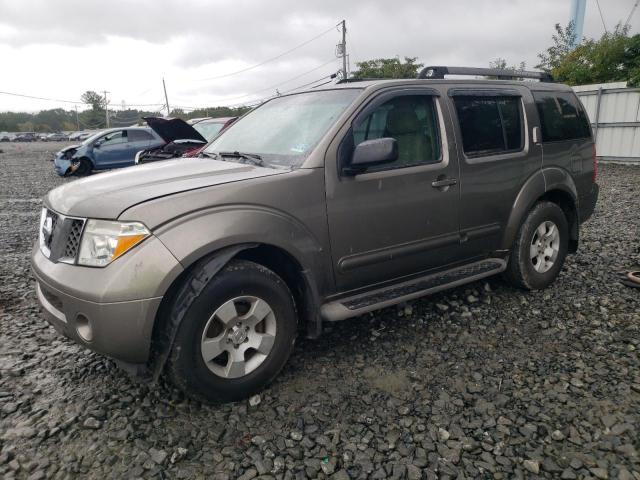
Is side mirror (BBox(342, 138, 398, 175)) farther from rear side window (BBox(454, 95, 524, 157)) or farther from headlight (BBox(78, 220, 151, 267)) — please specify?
headlight (BBox(78, 220, 151, 267))

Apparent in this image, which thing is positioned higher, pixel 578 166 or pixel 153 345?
pixel 578 166

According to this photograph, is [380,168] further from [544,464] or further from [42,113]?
[42,113]

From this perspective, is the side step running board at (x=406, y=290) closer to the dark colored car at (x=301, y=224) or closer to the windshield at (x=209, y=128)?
the dark colored car at (x=301, y=224)

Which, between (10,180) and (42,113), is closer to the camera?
(10,180)

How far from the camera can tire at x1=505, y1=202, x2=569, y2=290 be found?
4.00m

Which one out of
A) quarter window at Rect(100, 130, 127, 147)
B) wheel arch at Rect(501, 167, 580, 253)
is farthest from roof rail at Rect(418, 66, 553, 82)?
quarter window at Rect(100, 130, 127, 147)

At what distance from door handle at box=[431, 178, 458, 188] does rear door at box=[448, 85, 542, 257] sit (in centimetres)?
10

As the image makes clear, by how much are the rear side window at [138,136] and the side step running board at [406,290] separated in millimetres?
12702

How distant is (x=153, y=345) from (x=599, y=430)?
7.76ft

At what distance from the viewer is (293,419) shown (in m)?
2.59

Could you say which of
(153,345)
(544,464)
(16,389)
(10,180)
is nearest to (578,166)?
(544,464)

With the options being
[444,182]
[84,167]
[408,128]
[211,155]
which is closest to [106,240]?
[211,155]

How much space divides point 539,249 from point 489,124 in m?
1.25

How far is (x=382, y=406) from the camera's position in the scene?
2.69 metres
